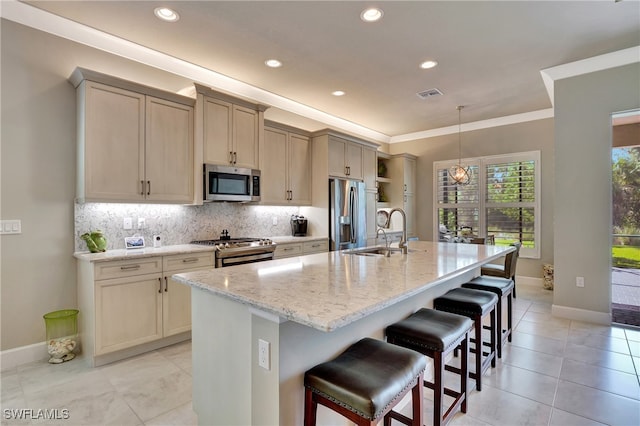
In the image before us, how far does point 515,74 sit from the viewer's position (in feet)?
12.7

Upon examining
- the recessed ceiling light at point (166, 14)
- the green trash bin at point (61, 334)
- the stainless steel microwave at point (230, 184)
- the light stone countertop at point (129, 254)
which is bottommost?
the green trash bin at point (61, 334)

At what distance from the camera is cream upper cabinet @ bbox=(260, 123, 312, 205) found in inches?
167

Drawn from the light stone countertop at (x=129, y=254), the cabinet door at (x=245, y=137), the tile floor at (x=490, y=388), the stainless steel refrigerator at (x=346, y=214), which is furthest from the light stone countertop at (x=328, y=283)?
the stainless steel refrigerator at (x=346, y=214)

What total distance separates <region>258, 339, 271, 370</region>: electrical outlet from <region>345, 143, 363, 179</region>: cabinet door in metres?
4.02

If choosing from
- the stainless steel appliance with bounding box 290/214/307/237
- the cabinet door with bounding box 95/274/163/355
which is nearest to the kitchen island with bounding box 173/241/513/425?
the cabinet door with bounding box 95/274/163/355

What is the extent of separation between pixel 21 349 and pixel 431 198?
6.47 meters

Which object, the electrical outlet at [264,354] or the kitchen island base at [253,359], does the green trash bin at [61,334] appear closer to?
the kitchen island base at [253,359]

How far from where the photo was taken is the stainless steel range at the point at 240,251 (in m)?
3.29

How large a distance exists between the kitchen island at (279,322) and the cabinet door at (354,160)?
128 inches

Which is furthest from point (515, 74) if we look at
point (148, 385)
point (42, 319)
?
point (42, 319)

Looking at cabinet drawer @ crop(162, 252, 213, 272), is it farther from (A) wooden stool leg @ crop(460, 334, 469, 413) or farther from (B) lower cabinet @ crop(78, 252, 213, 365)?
(A) wooden stool leg @ crop(460, 334, 469, 413)

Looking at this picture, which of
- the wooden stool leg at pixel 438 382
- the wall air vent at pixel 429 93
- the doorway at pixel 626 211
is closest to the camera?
the wooden stool leg at pixel 438 382

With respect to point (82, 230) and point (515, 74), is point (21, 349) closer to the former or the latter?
point (82, 230)

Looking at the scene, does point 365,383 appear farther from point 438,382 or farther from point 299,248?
point 299,248
